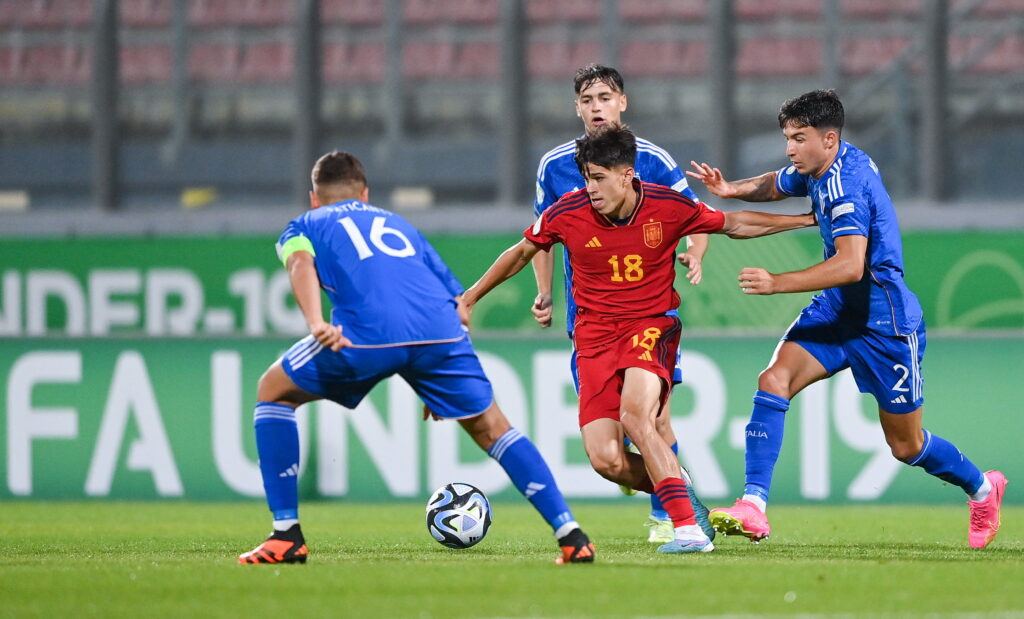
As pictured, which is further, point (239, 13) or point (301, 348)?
point (239, 13)

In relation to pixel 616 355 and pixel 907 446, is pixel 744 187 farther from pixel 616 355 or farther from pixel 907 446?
pixel 907 446

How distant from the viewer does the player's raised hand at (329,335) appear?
18.8 feet

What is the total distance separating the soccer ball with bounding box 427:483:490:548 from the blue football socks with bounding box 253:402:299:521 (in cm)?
91

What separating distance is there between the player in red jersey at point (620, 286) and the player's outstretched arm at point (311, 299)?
0.75 m

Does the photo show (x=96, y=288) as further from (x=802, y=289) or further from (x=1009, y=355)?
(x=802, y=289)

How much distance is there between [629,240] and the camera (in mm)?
6387

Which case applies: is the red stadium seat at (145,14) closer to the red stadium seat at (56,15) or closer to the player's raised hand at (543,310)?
the red stadium seat at (56,15)

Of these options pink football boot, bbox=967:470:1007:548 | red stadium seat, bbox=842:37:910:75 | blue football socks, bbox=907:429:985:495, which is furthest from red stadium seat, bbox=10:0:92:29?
pink football boot, bbox=967:470:1007:548

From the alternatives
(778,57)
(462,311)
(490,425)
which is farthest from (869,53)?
(490,425)

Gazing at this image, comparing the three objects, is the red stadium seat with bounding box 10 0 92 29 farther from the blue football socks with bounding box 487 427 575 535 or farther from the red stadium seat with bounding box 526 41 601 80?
the blue football socks with bounding box 487 427 575 535

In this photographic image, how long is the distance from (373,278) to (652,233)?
123 centimetres

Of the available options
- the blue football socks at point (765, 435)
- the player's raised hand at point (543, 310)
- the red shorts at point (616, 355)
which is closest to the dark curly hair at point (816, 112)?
the red shorts at point (616, 355)

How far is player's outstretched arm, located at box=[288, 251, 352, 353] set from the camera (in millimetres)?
5730

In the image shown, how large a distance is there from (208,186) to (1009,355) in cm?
807
